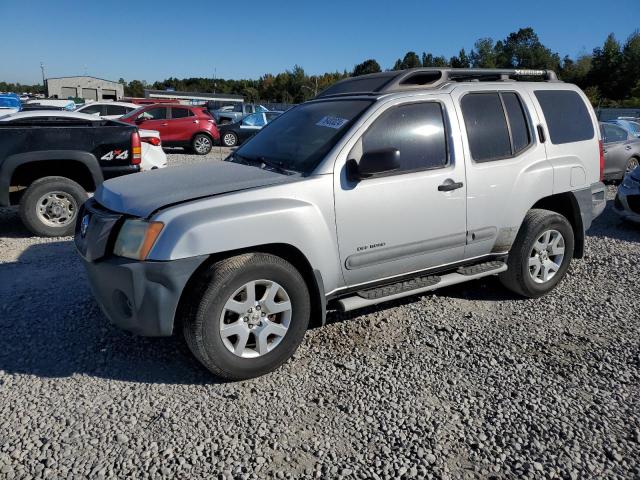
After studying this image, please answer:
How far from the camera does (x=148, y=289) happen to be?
301 centimetres

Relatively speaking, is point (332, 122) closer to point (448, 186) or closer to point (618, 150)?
point (448, 186)

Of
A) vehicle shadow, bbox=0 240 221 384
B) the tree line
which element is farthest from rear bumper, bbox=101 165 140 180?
the tree line

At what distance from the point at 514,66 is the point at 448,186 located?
3555 inches

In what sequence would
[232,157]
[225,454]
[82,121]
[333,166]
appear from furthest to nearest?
1. [82,121]
2. [232,157]
3. [333,166]
4. [225,454]

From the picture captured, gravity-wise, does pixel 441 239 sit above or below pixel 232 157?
below

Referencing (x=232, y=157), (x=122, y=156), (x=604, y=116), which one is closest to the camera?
(x=232, y=157)

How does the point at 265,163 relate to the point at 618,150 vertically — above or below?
above

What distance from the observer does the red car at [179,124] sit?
16734 mm

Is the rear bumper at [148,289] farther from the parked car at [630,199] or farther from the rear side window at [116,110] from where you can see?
the rear side window at [116,110]

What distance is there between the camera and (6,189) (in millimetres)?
6129

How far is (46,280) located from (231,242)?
9.20ft

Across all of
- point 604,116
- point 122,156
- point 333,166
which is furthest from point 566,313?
point 604,116

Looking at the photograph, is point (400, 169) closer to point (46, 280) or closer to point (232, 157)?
point (232, 157)

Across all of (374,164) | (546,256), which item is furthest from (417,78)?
(546,256)
